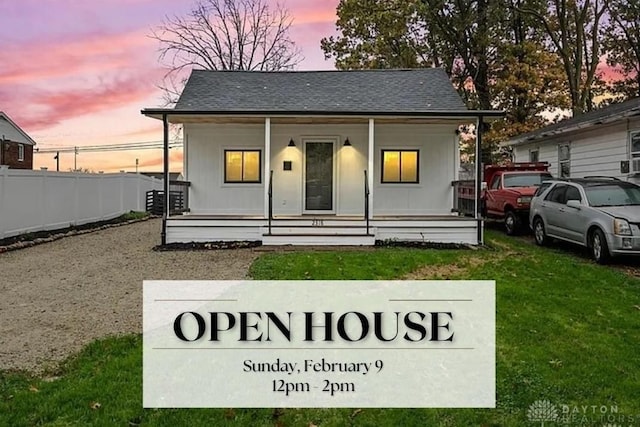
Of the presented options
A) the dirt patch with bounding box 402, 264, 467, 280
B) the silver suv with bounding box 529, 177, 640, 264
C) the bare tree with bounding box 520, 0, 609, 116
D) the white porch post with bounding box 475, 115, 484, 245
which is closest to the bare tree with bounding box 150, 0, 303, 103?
the bare tree with bounding box 520, 0, 609, 116

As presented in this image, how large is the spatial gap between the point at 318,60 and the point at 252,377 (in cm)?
2685

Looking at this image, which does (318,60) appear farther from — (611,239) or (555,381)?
(555,381)

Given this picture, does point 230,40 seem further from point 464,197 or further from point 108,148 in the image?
point 108,148

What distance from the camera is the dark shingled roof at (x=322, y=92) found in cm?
1193

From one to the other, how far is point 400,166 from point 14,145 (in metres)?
33.3

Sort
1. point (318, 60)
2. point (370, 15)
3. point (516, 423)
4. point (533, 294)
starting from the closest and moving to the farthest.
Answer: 1. point (516, 423)
2. point (533, 294)
3. point (370, 15)
4. point (318, 60)

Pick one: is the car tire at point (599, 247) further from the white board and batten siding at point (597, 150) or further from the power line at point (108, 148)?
the power line at point (108, 148)

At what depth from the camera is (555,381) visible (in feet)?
12.7

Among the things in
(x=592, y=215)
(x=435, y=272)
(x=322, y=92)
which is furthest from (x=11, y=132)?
(x=592, y=215)

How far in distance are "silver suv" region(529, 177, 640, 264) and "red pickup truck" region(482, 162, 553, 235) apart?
125 cm

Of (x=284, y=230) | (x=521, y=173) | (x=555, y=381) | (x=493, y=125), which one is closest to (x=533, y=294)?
(x=555, y=381)

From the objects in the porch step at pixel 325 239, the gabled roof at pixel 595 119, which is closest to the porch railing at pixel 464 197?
the porch step at pixel 325 239

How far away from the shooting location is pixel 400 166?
1300 cm

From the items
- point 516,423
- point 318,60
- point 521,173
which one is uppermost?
point 318,60
